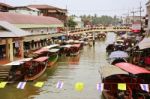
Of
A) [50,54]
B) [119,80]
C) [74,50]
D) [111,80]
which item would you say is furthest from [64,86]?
[74,50]

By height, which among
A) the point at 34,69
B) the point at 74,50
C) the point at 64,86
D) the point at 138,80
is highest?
the point at 74,50

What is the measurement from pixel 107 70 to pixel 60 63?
20.6 m

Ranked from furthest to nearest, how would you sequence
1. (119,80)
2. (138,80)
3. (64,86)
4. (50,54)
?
1. (50,54)
2. (64,86)
3. (119,80)
4. (138,80)

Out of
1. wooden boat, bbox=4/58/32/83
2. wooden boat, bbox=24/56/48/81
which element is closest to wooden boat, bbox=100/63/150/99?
wooden boat, bbox=4/58/32/83

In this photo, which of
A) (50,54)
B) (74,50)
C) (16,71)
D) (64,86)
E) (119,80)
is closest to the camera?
(119,80)

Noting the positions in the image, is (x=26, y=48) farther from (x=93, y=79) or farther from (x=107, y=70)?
(x=107, y=70)

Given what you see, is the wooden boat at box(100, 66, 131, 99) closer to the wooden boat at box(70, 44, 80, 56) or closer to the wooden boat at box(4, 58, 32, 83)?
the wooden boat at box(4, 58, 32, 83)

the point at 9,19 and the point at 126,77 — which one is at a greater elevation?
the point at 9,19

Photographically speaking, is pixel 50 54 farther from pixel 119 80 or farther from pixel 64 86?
pixel 119 80

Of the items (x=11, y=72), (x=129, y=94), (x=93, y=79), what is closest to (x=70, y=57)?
(x=93, y=79)

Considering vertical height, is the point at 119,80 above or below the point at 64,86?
above

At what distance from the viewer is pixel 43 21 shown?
60.0m

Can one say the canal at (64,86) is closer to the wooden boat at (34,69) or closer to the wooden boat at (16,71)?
Answer: the wooden boat at (34,69)

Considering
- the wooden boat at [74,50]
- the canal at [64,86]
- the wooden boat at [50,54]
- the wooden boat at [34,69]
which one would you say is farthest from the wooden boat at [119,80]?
the wooden boat at [74,50]
